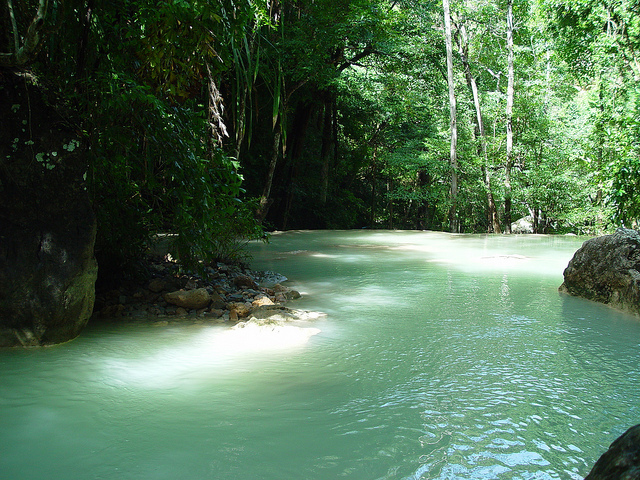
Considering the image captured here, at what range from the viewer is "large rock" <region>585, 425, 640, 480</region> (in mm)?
1327

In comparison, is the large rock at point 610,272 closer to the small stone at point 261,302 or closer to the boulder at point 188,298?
the small stone at point 261,302

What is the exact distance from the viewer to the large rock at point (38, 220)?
3.55 meters

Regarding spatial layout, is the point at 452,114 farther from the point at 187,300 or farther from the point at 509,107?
the point at 187,300

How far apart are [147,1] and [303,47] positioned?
9.04 metres

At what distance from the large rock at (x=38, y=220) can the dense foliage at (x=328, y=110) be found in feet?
0.54

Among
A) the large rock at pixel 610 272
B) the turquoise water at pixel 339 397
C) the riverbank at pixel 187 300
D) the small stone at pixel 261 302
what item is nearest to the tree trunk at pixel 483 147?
the large rock at pixel 610 272

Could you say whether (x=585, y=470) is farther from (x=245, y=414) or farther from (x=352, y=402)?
(x=245, y=414)

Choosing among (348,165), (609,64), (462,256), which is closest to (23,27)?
(462,256)

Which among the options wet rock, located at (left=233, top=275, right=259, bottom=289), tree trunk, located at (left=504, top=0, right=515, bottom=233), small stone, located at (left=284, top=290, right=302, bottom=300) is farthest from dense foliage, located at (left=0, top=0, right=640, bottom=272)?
small stone, located at (left=284, top=290, right=302, bottom=300)

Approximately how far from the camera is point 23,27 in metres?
3.62

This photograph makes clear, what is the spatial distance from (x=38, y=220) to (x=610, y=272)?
216 inches

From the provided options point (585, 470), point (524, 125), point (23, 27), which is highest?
point (524, 125)

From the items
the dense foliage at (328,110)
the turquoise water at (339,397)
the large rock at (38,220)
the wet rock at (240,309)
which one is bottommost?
the turquoise water at (339,397)

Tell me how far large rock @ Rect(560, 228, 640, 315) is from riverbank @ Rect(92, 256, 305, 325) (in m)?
3.20
